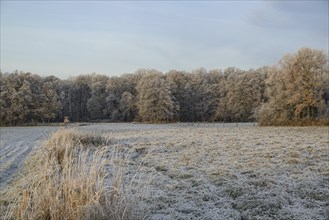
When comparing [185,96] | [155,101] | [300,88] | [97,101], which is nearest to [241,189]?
[300,88]

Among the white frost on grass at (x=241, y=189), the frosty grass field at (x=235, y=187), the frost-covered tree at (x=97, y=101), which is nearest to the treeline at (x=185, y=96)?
the frost-covered tree at (x=97, y=101)

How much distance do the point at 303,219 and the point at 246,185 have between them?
239 centimetres

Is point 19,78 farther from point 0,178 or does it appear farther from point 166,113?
point 0,178

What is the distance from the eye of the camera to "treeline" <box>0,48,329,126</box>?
44.4 metres

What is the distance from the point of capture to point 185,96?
258 feet

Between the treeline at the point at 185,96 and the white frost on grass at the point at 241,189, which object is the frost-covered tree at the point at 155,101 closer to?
the treeline at the point at 185,96

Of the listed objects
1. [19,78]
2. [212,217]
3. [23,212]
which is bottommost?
[212,217]

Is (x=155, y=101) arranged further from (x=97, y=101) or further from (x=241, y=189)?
(x=241, y=189)

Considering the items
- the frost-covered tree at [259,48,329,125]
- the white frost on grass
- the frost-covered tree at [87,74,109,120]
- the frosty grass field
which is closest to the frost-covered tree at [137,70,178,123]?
the frost-covered tree at [87,74,109,120]

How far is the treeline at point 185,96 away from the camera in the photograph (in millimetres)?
44406

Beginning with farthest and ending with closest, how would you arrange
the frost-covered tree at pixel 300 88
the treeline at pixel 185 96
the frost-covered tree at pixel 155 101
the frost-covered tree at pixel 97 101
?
the frost-covered tree at pixel 97 101 → the frost-covered tree at pixel 155 101 → the treeline at pixel 185 96 → the frost-covered tree at pixel 300 88

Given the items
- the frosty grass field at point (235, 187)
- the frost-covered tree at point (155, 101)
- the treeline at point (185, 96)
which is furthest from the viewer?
the frost-covered tree at point (155, 101)

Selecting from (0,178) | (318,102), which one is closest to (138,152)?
(0,178)

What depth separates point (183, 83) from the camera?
81000 mm
